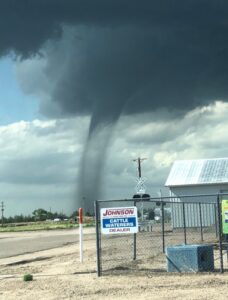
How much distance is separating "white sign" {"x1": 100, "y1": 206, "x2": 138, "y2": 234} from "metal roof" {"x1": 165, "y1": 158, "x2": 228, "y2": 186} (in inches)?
1024

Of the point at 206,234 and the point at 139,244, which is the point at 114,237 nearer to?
the point at 139,244

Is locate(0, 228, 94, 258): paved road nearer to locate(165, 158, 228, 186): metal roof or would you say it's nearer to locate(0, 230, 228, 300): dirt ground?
locate(165, 158, 228, 186): metal roof

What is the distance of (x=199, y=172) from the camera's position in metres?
41.4

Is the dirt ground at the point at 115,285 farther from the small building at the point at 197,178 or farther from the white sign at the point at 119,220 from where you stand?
the small building at the point at 197,178

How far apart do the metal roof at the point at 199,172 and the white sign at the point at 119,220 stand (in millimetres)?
26001

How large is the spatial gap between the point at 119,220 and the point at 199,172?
1100 inches

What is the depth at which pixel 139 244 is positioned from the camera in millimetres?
23406

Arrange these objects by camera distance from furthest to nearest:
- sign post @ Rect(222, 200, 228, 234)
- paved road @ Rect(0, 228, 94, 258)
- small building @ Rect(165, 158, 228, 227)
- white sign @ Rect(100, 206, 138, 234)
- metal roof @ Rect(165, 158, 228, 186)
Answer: metal roof @ Rect(165, 158, 228, 186), small building @ Rect(165, 158, 228, 227), paved road @ Rect(0, 228, 94, 258), white sign @ Rect(100, 206, 138, 234), sign post @ Rect(222, 200, 228, 234)

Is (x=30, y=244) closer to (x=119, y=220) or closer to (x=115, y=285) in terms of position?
(x=119, y=220)

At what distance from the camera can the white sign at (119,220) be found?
14.1 metres

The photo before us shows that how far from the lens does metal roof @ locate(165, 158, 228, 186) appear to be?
40.0 m

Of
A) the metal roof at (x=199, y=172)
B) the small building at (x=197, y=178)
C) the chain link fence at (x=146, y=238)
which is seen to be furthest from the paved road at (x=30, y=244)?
the metal roof at (x=199, y=172)

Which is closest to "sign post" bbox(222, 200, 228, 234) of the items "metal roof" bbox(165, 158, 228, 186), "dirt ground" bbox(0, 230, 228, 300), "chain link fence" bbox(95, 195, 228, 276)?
"chain link fence" bbox(95, 195, 228, 276)

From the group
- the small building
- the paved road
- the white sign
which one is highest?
the small building
